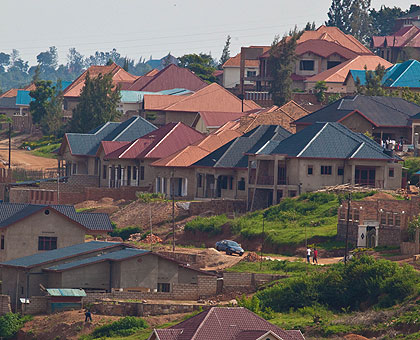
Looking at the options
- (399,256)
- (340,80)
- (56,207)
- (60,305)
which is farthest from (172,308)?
(340,80)

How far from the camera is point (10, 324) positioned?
64938 millimetres

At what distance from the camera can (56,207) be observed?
79.8 meters

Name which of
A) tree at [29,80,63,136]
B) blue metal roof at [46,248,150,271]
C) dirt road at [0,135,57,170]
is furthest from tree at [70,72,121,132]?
blue metal roof at [46,248,150,271]

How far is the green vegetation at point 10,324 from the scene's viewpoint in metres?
64.6

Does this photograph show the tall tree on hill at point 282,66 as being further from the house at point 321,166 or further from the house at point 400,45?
the house at point 321,166

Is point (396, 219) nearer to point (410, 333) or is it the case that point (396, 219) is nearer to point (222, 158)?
point (410, 333)

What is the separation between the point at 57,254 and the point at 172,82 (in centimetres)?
7683

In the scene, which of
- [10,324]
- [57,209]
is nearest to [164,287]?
[10,324]

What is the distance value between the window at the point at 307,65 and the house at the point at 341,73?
11.4ft

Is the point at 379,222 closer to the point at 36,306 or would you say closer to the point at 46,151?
the point at 36,306

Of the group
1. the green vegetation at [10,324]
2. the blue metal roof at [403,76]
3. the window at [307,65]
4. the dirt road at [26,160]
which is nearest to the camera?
the green vegetation at [10,324]

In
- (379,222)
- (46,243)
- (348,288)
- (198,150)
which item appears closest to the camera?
(348,288)

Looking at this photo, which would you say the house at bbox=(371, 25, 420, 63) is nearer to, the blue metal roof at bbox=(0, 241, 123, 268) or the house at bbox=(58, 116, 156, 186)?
the house at bbox=(58, 116, 156, 186)

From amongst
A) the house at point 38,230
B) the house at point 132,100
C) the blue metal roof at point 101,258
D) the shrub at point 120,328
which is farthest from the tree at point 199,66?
the shrub at point 120,328
